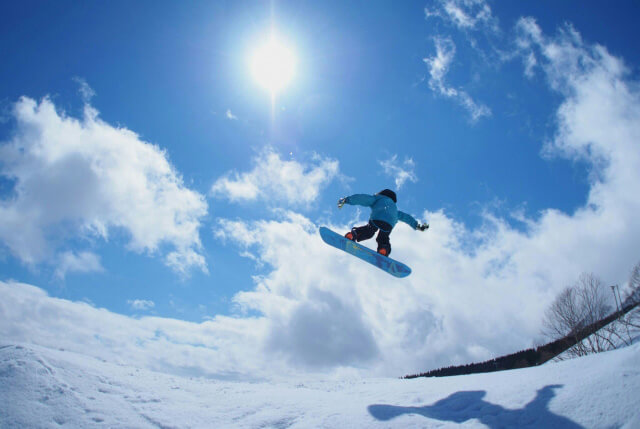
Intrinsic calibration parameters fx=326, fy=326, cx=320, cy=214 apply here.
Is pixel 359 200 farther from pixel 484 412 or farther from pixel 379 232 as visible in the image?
pixel 484 412

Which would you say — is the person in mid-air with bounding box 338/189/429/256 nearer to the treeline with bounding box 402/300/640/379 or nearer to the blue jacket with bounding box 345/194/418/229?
the blue jacket with bounding box 345/194/418/229

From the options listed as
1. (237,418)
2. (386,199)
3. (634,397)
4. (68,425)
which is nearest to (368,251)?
(386,199)

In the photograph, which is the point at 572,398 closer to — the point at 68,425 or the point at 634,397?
the point at 634,397

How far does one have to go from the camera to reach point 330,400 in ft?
19.4

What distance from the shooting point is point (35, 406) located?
5125 mm

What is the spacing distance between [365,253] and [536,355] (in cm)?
2892

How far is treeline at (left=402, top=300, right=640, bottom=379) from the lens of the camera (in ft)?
83.7

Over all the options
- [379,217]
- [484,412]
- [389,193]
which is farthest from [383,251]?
[484,412]

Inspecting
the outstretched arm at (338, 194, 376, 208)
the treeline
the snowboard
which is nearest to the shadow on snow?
the snowboard

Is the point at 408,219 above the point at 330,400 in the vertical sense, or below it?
above

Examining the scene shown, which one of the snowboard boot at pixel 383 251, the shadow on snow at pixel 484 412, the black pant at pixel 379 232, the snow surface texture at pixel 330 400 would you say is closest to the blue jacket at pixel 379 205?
the black pant at pixel 379 232

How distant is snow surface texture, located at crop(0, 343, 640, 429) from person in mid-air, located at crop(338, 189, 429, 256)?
3931 mm

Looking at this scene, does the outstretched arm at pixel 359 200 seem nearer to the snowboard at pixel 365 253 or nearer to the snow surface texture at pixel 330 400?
the snowboard at pixel 365 253

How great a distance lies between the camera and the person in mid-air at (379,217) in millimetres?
9578
